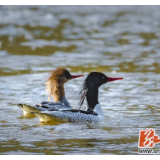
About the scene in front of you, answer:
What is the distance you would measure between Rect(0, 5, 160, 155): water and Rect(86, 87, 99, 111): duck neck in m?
0.36

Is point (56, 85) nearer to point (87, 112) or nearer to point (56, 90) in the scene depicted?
point (56, 90)

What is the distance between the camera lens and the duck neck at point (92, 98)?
9988 millimetres

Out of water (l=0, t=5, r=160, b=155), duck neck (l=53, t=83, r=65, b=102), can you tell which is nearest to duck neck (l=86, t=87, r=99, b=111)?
water (l=0, t=5, r=160, b=155)

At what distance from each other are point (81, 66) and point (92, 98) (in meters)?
5.11

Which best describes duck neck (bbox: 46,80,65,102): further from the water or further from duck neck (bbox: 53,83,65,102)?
the water

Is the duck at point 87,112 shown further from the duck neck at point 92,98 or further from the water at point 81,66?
the water at point 81,66

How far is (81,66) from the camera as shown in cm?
1505

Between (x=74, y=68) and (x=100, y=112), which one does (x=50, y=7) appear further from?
(x=100, y=112)

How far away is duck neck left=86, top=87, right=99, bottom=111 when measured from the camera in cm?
999

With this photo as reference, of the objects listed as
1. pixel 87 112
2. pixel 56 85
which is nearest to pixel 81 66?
pixel 56 85

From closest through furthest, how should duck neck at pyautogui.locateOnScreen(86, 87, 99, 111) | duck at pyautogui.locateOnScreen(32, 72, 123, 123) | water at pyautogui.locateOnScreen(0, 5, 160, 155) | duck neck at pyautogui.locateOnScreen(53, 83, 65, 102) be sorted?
water at pyautogui.locateOnScreen(0, 5, 160, 155) < duck at pyautogui.locateOnScreen(32, 72, 123, 123) < duck neck at pyautogui.locateOnScreen(86, 87, 99, 111) < duck neck at pyautogui.locateOnScreen(53, 83, 65, 102)

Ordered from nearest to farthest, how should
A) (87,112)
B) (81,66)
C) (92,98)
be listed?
1. (87,112)
2. (92,98)
3. (81,66)

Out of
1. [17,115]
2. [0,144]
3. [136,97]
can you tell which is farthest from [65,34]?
[0,144]

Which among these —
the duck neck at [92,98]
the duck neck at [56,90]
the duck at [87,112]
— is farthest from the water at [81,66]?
the duck neck at [56,90]
